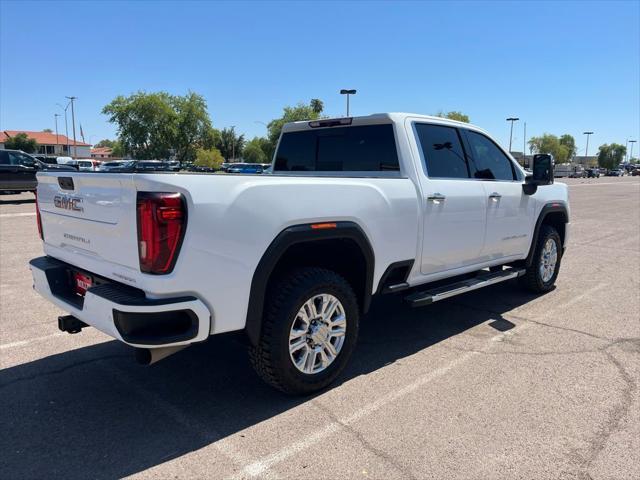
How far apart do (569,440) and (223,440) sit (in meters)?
2.08

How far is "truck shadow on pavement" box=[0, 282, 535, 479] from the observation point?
2.75 m

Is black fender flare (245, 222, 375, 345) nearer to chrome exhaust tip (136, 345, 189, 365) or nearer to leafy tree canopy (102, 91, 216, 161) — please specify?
chrome exhaust tip (136, 345, 189, 365)

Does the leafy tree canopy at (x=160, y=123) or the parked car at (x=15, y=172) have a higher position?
the leafy tree canopy at (x=160, y=123)

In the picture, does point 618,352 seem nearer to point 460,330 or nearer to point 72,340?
point 460,330

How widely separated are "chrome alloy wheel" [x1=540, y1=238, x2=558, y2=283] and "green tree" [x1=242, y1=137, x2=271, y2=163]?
86.8m

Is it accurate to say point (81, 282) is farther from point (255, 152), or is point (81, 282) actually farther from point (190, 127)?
point (255, 152)

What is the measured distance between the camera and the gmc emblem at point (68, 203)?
3191 mm

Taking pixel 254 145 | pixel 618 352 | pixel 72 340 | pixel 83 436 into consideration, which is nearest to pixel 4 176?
pixel 72 340

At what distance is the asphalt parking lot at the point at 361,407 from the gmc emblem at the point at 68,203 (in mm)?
1288

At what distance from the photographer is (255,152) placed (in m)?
95.8

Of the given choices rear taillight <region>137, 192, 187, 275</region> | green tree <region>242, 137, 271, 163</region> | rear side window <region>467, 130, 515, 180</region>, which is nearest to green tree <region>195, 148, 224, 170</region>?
green tree <region>242, 137, 271, 163</region>

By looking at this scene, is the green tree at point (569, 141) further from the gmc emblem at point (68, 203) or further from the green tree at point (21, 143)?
the gmc emblem at point (68, 203)

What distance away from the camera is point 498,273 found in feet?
17.5

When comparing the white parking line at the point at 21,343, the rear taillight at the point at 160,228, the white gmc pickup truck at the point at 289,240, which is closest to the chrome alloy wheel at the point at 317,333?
the white gmc pickup truck at the point at 289,240
